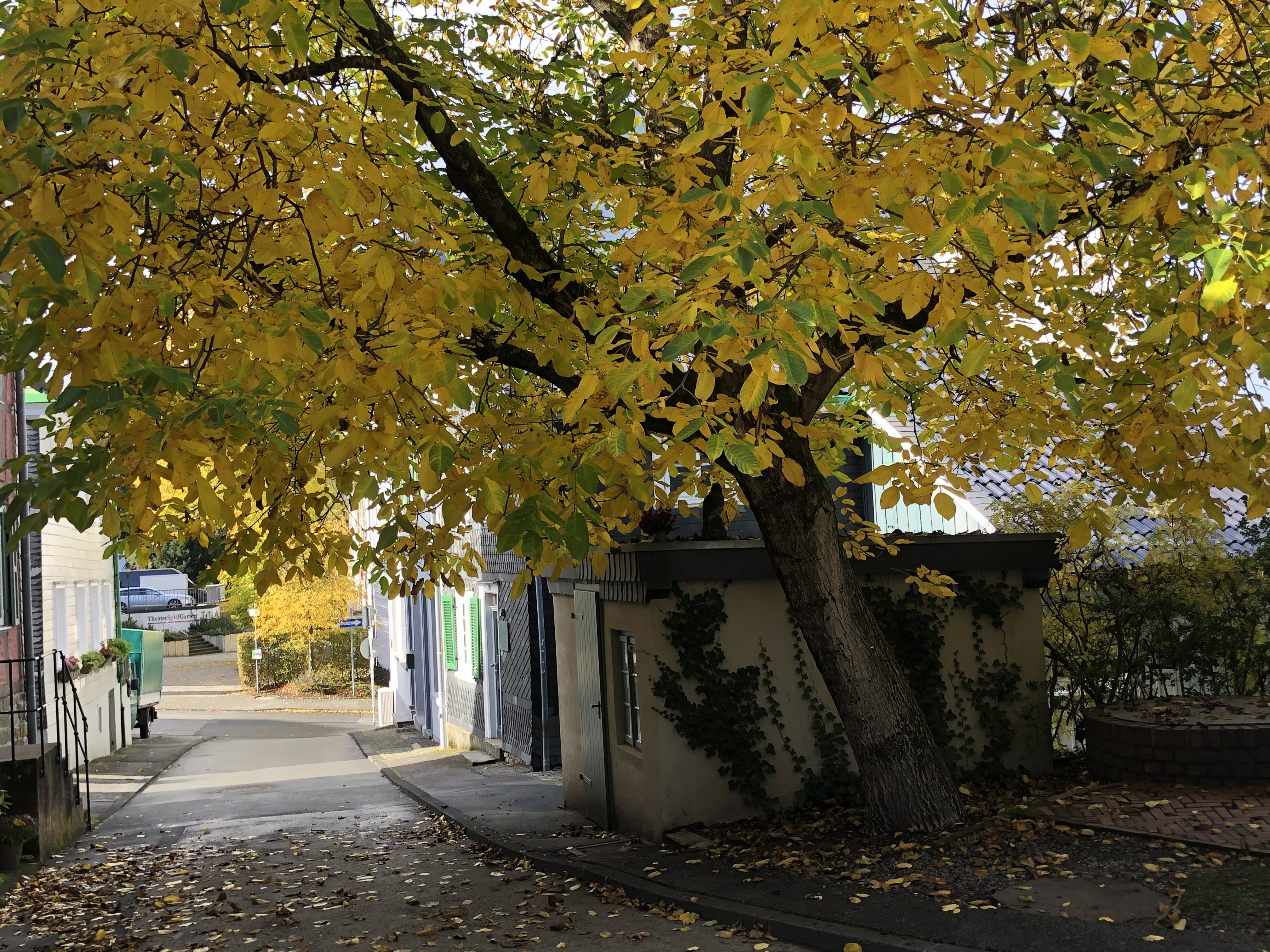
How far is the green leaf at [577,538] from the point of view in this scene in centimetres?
446

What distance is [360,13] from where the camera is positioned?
513 centimetres

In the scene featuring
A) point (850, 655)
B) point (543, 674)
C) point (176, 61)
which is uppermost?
point (176, 61)

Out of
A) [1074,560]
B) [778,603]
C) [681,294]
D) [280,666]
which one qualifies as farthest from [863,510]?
[280,666]

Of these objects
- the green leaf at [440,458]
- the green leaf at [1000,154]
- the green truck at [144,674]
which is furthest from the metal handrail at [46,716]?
the green leaf at [1000,154]

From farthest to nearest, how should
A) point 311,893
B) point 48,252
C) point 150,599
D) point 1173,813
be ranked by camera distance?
point 150,599 < point 311,893 < point 1173,813 < point 48,252

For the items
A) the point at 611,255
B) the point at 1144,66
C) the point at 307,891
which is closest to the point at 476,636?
the point at 307,891

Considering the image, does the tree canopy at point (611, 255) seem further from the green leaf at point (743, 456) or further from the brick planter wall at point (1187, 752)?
the brick planter wall at point (1187, 752)

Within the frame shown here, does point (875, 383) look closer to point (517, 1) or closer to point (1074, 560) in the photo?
point (1074, 560)

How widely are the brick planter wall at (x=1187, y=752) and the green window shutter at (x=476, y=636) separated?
37.0 feet

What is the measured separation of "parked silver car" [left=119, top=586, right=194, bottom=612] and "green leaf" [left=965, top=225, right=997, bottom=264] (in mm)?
57305

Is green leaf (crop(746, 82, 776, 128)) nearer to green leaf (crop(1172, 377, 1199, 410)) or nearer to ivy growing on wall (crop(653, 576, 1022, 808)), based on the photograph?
green leaf (crop(1172, 377, 1199, 410))

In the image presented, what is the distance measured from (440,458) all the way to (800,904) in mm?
3646

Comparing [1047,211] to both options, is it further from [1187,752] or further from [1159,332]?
[1187,752]

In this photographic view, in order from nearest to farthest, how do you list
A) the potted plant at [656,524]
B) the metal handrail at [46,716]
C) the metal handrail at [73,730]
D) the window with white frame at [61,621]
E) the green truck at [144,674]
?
the potted plant at [656,524] → the metal handrail at [46,716] → the metal handrail at [73,730] → the window with white frame at [61,621] → the green truck at [144,674]
